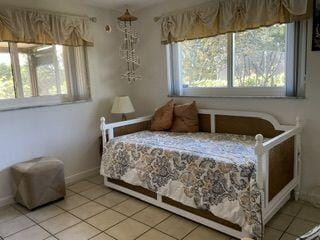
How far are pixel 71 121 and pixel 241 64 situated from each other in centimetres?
215

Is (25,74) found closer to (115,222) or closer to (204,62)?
(115,222)

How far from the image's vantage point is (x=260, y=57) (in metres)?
2.76

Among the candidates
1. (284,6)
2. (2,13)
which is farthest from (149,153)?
(2,13)

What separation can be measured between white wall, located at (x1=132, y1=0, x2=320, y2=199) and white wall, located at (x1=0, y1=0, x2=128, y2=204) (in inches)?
15.2

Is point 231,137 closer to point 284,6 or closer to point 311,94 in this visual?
point 311,94

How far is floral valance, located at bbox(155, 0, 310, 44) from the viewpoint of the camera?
2346 millimetres

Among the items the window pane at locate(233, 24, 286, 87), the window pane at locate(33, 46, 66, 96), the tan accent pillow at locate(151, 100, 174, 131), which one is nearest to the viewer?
the window pane at locate(233, 24, 286, 87)

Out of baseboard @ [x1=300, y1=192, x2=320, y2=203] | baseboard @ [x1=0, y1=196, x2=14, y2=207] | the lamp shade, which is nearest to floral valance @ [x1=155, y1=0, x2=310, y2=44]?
the lamp shade

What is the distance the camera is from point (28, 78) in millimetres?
3055

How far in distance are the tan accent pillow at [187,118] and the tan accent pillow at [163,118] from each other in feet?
0.30

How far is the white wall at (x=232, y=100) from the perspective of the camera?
243 cm

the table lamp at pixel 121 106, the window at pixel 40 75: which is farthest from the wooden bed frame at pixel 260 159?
the window at pixel 40 75

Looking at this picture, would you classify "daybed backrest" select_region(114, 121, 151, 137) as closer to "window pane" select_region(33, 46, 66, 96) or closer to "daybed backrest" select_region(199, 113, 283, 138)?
"daybed backrest" select_region(199, 113, 283, 138)

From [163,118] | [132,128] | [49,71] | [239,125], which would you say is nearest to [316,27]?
[239,125]
